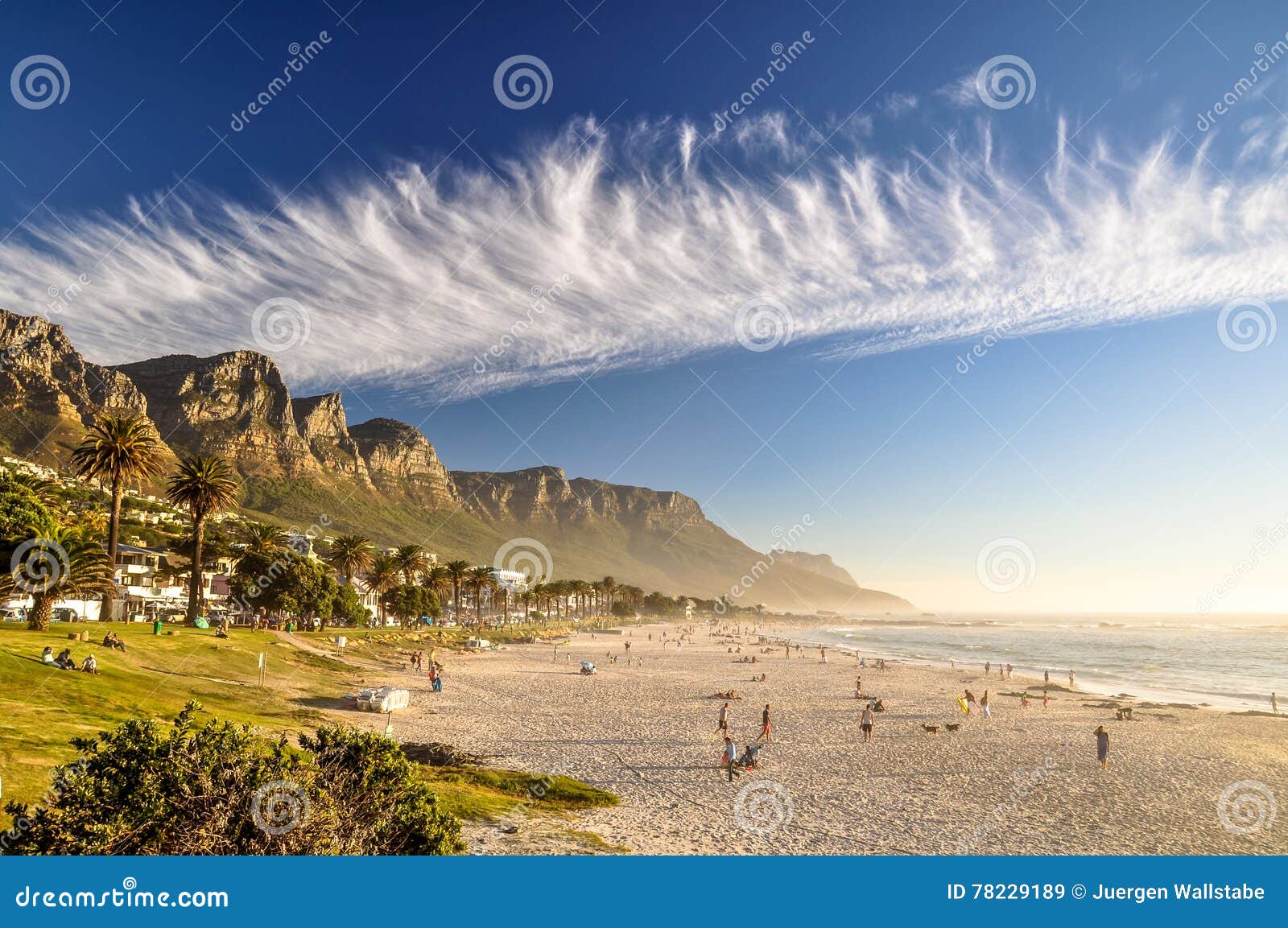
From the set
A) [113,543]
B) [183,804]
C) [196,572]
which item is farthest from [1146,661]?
[113,543]

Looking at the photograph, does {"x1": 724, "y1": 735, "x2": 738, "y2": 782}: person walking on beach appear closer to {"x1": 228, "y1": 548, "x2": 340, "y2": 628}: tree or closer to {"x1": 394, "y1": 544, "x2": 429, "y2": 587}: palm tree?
{"x1": 228, "y1": 548, "x2": 340, "y2": 628}: tree

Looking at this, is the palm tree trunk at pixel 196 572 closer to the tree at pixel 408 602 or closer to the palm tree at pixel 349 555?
the palm tree at pixel 349 555

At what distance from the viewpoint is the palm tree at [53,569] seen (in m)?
32.4

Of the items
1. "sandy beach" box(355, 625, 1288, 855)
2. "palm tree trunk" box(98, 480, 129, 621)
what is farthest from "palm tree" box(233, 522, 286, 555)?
"sandy beach" box(355, 625, 1288, 855)

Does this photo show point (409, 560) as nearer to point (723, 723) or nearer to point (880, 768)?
point (723, 723)

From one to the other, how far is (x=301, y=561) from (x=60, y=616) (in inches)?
800

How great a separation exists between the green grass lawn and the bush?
4.93 m

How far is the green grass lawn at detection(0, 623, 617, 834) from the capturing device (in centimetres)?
1712

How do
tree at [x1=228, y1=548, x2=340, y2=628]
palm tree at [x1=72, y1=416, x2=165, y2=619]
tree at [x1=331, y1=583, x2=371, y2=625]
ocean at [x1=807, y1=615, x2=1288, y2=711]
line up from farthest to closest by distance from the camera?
tree at [x1=331, y1=583, x2=371, y2=625]
tree at [x1=228, y1=548, x2=340, y2=628]
ocean at [x1=807, y1=615, x2=1288, y2=711]
palm tree at [x1=72, y1=416, x2=165, y2=619]

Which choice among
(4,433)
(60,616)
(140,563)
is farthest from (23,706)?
(4,433)

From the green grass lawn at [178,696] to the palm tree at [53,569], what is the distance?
1.73 m

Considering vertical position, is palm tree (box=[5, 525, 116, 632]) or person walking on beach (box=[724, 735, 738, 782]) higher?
palm tree (box=[5, 525, 116, 632])

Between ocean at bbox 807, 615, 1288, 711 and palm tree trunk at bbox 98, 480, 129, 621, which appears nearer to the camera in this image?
palm tree trunk at bbox 98, 480, 129, 621
